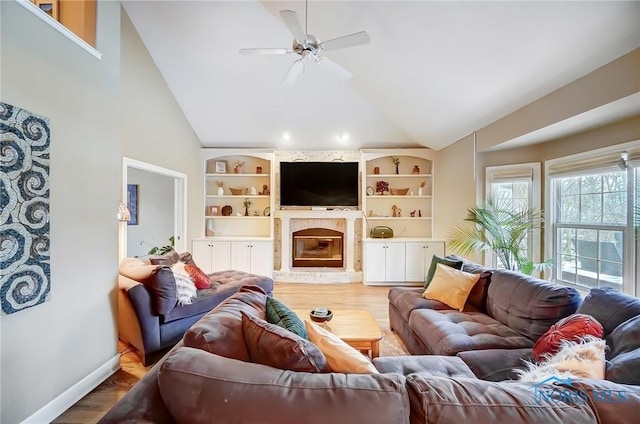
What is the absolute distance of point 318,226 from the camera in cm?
578

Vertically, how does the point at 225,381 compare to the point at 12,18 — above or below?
below

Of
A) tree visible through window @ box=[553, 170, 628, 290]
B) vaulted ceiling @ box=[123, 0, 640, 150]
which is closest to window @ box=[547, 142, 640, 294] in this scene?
tree visible through window @ box=[553, 170, 628, 290]

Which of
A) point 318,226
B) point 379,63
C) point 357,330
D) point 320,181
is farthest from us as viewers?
point 318,226

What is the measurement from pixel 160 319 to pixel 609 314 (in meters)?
3.24

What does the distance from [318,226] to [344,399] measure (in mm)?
4935

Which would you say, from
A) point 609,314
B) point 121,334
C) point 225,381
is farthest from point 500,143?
point 121,334

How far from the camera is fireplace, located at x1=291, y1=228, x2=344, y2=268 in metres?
5.86

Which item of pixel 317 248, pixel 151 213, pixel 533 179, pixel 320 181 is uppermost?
pixel 320 181

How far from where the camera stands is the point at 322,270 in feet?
18.7

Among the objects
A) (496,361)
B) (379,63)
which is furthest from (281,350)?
(379,63)

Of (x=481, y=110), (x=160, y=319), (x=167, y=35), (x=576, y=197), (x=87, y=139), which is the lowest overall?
(x=160, y=319)

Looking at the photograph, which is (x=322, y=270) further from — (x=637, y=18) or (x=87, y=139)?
(x=637, y=18)

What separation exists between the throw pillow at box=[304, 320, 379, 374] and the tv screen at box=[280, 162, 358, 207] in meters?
4.27

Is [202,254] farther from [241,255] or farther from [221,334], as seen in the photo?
[221,334]
